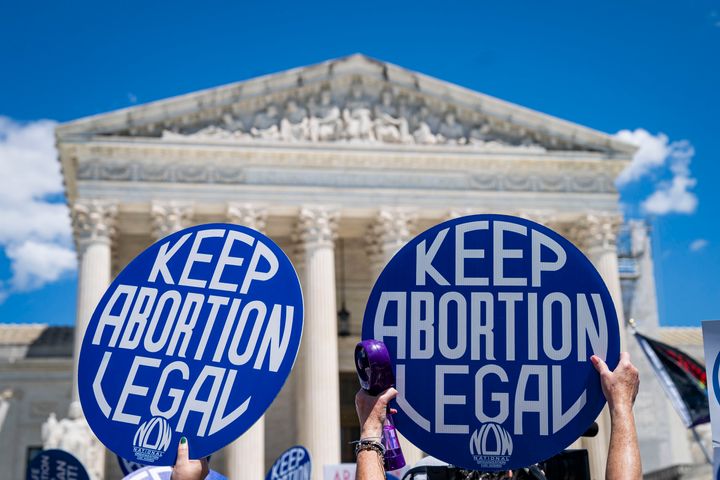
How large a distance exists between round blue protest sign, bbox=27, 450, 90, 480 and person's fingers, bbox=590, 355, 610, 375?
993cm

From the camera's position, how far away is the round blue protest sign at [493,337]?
4828 mm

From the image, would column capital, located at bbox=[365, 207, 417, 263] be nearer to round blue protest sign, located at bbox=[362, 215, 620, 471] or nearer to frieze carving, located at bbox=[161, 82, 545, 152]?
frieze carving, located at bbox=[161, 82, 545, 152]

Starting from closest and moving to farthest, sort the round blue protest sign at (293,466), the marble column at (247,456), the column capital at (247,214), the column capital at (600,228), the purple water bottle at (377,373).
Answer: the purple water bottle at (377,373), the round blue protest sign at (293,466), the marble column at (247,456), the column capital at (247,214), the column capital at (600,228)

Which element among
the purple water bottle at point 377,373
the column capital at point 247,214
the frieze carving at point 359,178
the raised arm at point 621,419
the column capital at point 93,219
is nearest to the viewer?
the raised arm at point 621,419

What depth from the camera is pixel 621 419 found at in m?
4.39

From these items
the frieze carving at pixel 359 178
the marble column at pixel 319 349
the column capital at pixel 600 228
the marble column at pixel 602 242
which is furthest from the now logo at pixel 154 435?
the column capital at pixel 600 228

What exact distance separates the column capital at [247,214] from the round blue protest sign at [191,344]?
31.2 metres

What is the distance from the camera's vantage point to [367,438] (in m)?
4.39

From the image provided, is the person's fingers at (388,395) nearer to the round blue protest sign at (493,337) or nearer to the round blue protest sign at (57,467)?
the round blue protest sign at (493,337)

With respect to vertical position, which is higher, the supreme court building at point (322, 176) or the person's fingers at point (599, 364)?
the supreme court building at point (322, 176)

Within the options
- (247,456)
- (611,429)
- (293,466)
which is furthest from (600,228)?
(611,429)

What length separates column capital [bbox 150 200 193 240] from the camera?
3653 centimetres

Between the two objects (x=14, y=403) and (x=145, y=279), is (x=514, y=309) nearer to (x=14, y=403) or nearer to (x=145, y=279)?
(x=145, y=279)

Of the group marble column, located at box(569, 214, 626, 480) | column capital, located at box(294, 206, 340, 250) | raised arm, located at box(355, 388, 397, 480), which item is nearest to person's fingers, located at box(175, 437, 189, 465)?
raised arm, located at box(355, 388, 397, 480)
